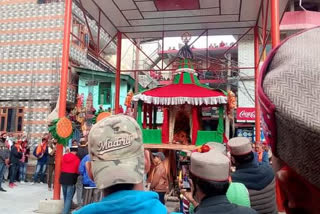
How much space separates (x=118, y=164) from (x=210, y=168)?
37.2 inches

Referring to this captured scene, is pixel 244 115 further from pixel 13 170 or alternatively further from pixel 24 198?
pixel 24 198

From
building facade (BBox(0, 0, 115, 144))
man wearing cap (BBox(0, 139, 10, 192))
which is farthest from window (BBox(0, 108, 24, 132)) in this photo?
man wearing cap (BBox(0, 139, 10, 192))

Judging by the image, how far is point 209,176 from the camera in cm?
200

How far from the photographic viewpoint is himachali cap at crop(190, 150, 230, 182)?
6.55 ft

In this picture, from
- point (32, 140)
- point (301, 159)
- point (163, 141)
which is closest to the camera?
point (301, 159)

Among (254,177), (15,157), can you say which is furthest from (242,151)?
(15,157)

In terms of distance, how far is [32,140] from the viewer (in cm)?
1538

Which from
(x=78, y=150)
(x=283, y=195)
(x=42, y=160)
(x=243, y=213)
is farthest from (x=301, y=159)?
(x=42, y=160)

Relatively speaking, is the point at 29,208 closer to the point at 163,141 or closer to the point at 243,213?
the point at 163,141

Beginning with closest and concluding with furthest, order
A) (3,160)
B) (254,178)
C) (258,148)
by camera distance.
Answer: (254,178) < (258,148) < (3,160)

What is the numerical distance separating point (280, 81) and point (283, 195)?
0.78 ft

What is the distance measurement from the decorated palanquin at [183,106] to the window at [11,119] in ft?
32.1

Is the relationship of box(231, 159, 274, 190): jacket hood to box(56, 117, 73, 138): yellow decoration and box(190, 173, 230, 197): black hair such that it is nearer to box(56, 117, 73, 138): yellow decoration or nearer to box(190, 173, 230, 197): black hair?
box(190, 173, 230, 197): black hair

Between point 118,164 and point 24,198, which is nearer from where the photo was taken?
Answer: point 118,164
